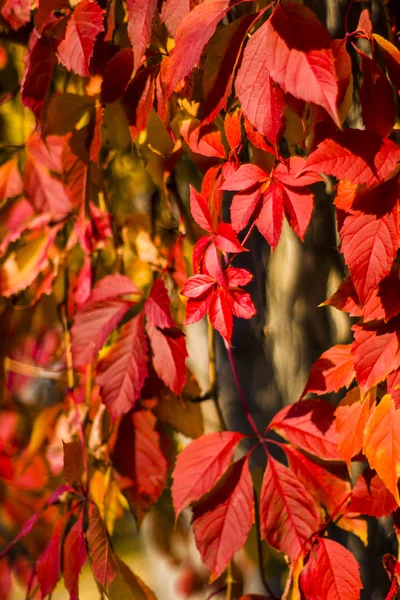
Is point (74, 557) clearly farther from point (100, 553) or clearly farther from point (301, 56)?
point (301, 56)

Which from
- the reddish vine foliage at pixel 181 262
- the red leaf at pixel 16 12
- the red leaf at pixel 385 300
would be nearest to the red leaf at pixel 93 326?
the reddish vine foliage at pixel 181 262

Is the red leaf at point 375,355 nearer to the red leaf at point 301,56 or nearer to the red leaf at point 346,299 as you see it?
the red leaf at point 346,299

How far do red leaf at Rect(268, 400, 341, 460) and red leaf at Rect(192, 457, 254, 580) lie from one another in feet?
0.21

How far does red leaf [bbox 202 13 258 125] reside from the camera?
1.99 feet

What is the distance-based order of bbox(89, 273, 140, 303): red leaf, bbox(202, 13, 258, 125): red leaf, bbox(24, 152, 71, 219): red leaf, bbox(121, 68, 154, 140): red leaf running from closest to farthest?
1. bbox(202, 13, 258, 125): red leaf
2. bbox(121, 68, 154, 140): red leaf
3. bbox(89, 273, 140, 303): red leaf
4. bbox(24, 152, 71, 219): red leaf

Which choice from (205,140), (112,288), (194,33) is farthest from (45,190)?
(194,33)

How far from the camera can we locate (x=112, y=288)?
83cm

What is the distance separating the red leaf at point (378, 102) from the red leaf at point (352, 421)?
29 centimetres

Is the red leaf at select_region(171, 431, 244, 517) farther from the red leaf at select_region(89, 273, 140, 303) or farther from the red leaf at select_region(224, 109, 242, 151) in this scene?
the red leaf at select_region(224, 109, 242, 151)

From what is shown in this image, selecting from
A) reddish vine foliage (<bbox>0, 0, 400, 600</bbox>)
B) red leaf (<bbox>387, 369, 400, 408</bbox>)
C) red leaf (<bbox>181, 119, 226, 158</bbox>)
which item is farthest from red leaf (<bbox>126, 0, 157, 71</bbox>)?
red leaf (<bbox>387, 369, 400, 408</bbox>)

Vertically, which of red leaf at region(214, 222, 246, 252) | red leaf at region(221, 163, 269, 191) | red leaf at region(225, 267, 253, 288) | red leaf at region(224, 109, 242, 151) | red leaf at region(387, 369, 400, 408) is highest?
red leaf at region(224, 109, 242, 151)

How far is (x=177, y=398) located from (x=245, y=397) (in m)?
0.10

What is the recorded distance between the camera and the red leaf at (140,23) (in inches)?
25.4

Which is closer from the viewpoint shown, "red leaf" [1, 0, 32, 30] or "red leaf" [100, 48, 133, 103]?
"red leaf" [100, 48, 133, 103]
